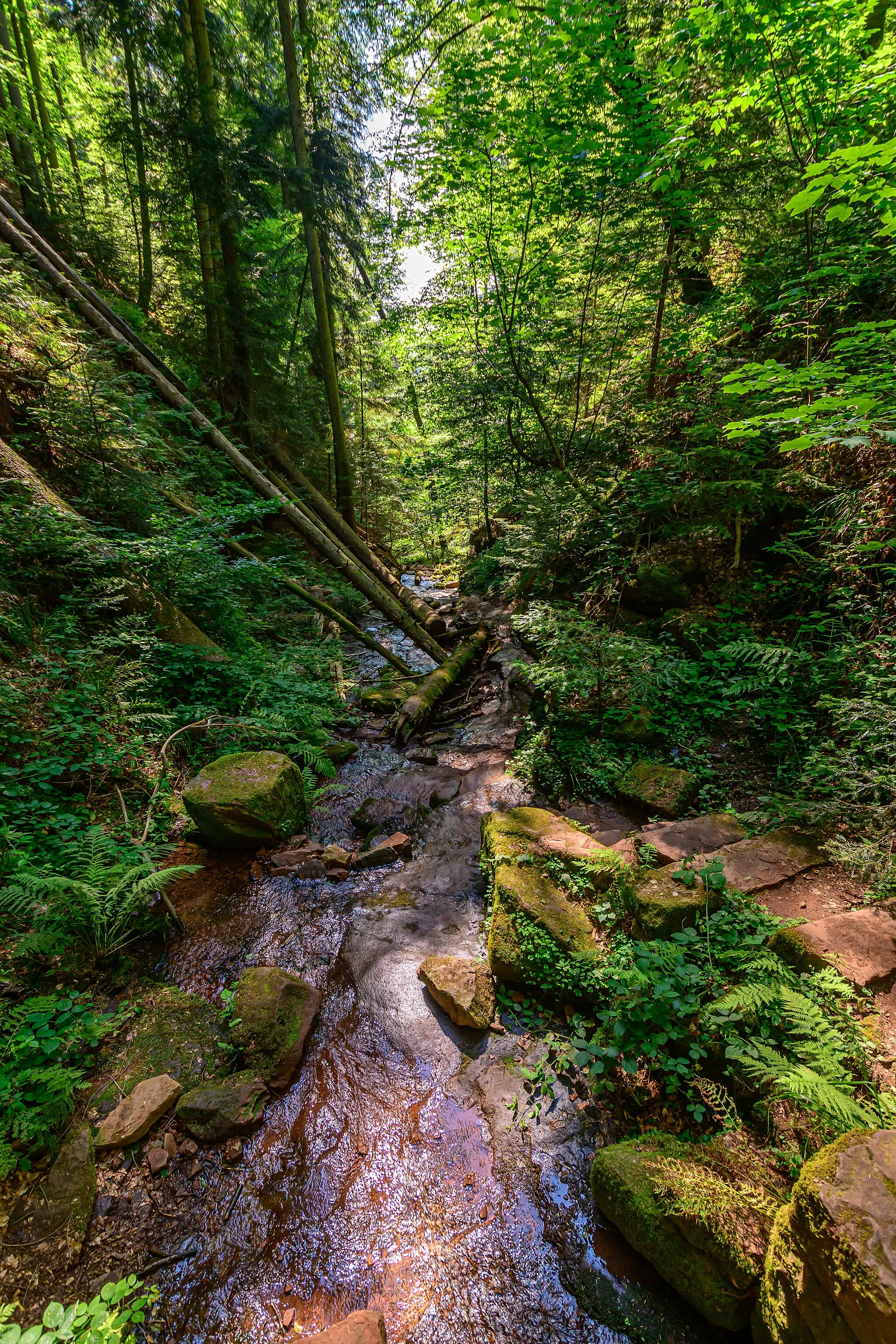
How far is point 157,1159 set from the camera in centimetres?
248

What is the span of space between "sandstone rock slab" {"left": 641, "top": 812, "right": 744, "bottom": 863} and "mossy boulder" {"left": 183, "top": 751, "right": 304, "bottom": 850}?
3431 millimetres

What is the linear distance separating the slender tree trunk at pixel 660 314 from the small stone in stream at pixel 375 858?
27.0 ft

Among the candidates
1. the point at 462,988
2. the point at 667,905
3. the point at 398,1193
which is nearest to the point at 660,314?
the point at 667,905

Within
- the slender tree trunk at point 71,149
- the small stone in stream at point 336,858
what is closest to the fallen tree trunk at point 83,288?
the slender tree trunk at point 71,149

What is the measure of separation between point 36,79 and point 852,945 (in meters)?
24.4

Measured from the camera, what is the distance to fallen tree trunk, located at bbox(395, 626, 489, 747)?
282 inches

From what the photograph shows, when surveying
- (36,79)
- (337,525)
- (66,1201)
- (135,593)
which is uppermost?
(36,79)

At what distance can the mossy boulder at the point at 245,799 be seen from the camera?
14.3 ft

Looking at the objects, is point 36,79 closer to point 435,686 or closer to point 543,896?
point 435,686

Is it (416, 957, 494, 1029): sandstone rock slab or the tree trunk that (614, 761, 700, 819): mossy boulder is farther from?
the tree trunk

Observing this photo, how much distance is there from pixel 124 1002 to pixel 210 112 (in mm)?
15187

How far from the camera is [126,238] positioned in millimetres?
13938

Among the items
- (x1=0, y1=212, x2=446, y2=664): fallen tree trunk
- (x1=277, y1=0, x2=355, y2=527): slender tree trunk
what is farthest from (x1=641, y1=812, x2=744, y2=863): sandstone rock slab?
(x1=277, y1=0, x2=355, y2=527): slender tree trunk

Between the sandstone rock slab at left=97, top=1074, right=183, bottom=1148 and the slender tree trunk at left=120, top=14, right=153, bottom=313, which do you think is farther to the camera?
the slender tree trunk at left=120, top=14, right=153, bottom=313
